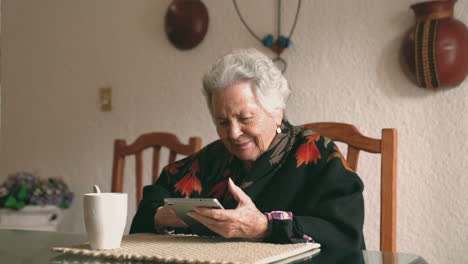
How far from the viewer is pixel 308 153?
1395 mm

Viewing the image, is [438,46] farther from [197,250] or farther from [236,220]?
[197,250]

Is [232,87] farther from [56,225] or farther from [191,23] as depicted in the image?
[56,225]

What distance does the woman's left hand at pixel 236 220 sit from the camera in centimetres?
108

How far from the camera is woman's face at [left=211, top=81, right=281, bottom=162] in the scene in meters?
1.40

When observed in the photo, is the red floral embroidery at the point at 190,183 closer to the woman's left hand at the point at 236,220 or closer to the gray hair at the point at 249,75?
the gray hair at the point at 249,75

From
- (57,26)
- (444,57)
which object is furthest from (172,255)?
(57,26)

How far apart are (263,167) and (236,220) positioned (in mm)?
332

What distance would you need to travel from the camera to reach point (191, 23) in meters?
2.72

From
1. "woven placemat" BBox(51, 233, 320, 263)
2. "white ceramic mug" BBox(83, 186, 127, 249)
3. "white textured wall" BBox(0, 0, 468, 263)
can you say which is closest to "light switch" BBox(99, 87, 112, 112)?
"white textured wall" BBox(0, 0, 468, 263)

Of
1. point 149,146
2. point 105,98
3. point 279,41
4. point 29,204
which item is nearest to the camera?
point 149,146

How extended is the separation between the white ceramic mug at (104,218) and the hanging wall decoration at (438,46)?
1.48 m

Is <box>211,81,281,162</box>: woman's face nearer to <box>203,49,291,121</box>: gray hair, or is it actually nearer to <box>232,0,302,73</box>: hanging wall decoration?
<box>203,49,291,121</box>: gray hair

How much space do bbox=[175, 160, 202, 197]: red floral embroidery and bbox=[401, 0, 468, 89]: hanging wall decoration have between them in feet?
3.41

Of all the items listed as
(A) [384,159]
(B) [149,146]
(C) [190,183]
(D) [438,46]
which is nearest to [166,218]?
(C) [190,183]
